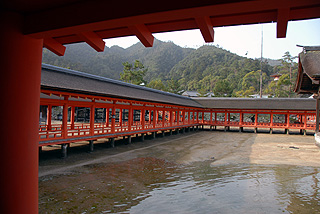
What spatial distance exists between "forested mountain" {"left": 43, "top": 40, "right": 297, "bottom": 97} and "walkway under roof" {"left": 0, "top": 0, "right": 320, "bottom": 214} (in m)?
66.7

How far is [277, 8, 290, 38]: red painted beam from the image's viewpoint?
2.15 m

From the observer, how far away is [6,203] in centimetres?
257

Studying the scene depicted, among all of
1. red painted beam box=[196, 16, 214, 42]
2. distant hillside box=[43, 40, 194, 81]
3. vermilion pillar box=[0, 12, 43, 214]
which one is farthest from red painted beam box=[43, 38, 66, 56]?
distant hillside box=[43, 40, 194, 81]

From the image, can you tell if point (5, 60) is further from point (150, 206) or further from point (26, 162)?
point (150, 206)

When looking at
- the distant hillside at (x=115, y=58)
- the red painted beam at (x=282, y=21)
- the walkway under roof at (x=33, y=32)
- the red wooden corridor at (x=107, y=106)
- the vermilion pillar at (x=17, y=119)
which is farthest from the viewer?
the distant hillside at (x=115, y=58)

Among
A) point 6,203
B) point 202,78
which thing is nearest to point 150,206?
point 6,203

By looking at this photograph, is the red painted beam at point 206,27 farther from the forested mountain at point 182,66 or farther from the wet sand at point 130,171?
the forested mountain at point 182,66

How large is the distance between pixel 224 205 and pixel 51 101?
31.9 ft

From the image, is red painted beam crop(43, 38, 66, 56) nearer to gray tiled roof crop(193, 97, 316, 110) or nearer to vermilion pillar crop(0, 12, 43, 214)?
vermilion pillar crop(0, 12, 43, 214)

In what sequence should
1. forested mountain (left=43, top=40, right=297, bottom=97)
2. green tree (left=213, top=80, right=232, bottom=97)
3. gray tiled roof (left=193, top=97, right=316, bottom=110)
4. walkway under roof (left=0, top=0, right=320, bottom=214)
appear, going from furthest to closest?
forested mountain (left=43, top=40, right=297, bottom=97)
green tree (left=213, top=80, right=232, bottom=97)
gray tiled roof (left=193, top=97, right=316, bottom=110)
walkway under roof (left=0, top=0, right=320, bottom=214)

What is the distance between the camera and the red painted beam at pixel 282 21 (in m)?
2.15

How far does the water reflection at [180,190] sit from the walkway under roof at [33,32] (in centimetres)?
479

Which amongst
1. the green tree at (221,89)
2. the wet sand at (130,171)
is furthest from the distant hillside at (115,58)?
the wet sand at (130,171)

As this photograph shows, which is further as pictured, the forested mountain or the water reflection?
the forested mountain
